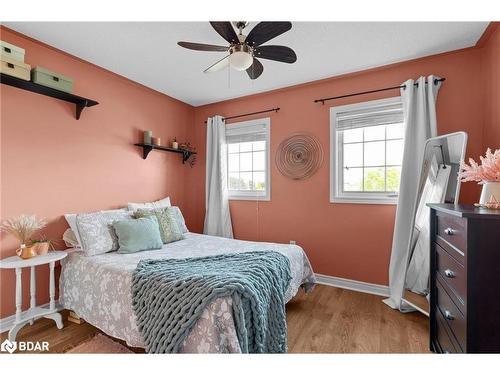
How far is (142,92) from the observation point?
321cm

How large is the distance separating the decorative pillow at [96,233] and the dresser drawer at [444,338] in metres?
2.65

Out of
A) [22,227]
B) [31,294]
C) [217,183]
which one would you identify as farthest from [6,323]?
[217,183]

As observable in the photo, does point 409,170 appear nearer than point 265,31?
No

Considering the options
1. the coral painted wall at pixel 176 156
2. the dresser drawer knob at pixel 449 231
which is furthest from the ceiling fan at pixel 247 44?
the dresser drawer knob at pixel 449 231

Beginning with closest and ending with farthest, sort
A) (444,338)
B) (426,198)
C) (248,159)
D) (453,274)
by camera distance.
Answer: (453,274) < (444,338) < (426,198) < (248,159)

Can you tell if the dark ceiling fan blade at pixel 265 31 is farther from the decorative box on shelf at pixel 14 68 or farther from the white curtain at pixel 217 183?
the white curtain at pixel 217 183

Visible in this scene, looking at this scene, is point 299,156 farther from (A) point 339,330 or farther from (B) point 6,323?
(B) point 6,323

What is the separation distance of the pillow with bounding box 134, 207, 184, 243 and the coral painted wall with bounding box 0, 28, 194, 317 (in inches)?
20.2

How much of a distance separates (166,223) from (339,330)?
2.01 meters

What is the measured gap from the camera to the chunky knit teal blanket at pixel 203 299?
135 cm

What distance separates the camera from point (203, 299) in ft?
4.42

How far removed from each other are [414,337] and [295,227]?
1.61 metres

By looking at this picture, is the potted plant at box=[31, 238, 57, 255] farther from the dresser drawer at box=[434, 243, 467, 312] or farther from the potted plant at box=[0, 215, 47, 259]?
the dresser drawer at box=[434, 243, 467, 312]
